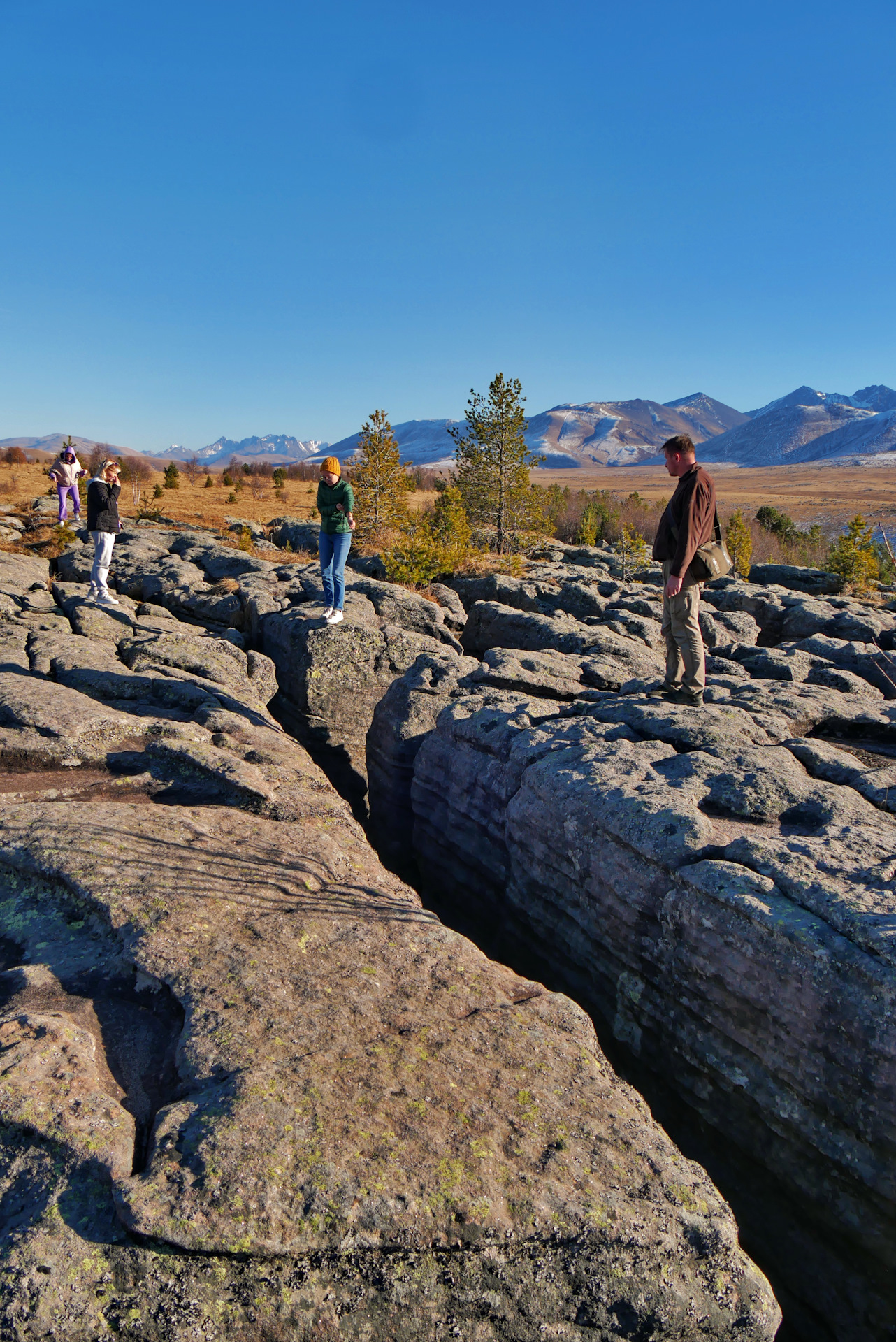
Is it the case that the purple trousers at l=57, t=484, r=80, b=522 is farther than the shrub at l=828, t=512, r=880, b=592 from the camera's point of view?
No

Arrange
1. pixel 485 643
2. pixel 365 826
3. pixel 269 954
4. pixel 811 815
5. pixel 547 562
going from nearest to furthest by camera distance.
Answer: pixel 269 954 < pixel 811 815 < pixel 365 826 < pixel 485 643 < pixel 547 562

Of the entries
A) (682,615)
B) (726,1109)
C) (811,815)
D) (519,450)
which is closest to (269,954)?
(726,1109)

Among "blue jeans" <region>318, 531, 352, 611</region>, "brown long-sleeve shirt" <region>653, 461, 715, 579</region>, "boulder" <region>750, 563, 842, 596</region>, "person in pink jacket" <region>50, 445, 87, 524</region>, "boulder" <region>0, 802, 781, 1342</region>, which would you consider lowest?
"boulder" <region>750, 563, 842, 596</region>

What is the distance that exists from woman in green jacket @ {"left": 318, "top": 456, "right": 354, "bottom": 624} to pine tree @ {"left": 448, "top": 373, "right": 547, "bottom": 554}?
87.6 ft

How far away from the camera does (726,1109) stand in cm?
496

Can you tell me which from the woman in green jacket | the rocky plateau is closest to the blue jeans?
the woman in green jacket

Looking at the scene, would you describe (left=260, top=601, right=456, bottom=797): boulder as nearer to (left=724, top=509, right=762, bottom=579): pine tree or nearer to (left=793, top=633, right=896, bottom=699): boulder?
(left=793, top=633, right=896, bottom=699): boulder

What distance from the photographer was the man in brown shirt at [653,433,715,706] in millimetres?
7332

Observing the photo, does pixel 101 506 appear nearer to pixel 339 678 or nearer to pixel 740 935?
pixel 339 678

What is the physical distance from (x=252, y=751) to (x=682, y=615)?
16.6 feet

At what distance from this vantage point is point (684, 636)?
8.07 m

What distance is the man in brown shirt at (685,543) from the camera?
7332 millimetres

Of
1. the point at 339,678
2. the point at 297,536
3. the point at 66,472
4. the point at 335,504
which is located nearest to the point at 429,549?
the point at 339,678

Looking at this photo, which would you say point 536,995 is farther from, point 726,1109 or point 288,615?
point 288,615
